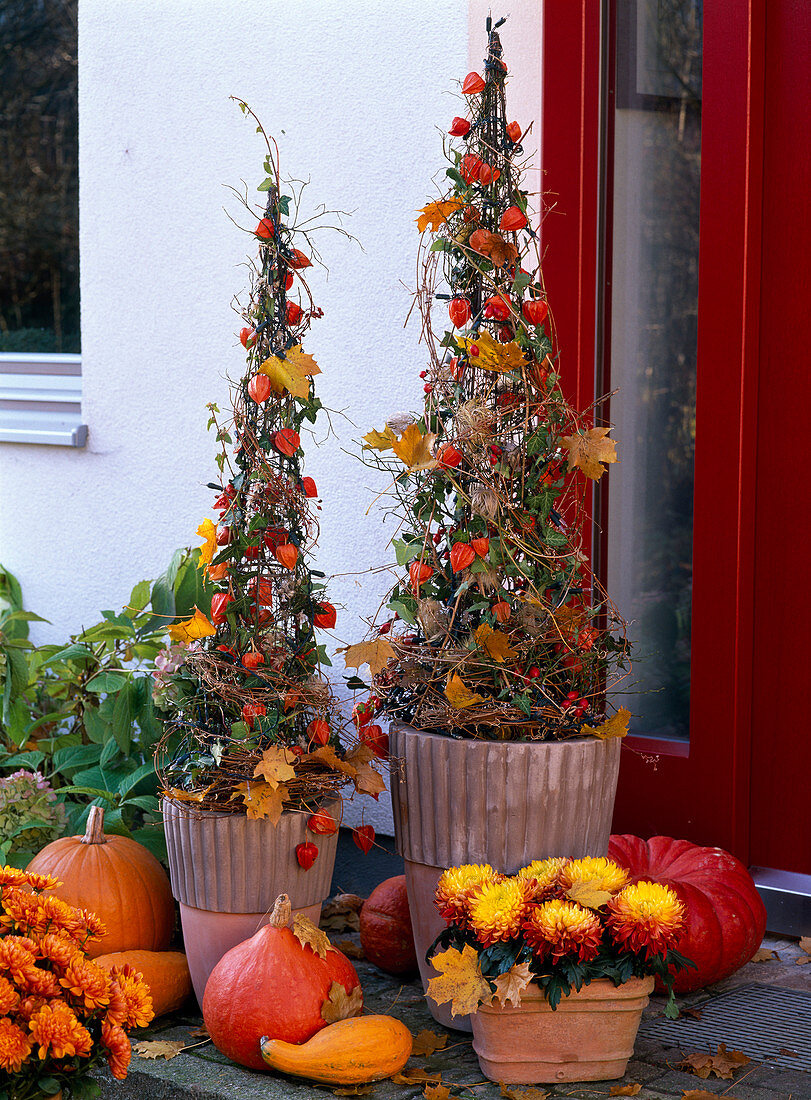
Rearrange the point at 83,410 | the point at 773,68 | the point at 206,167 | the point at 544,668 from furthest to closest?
the point at 83,410
the point at 206,167
the point at 773,68
the point at 544,668

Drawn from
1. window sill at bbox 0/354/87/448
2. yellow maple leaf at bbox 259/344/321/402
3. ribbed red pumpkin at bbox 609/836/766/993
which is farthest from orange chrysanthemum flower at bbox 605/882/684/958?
window sill at bbox 0/354/87/448

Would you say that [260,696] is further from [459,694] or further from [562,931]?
[562,931]

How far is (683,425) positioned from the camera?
316 cm

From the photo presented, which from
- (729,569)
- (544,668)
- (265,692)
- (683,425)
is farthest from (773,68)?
(265,692)

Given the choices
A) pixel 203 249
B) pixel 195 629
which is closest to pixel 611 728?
pixel 195 629

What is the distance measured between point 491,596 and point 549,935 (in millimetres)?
660

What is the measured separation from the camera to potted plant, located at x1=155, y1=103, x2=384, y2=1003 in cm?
239

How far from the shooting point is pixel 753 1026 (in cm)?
247

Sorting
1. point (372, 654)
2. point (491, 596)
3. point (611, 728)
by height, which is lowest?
point (611, 728)

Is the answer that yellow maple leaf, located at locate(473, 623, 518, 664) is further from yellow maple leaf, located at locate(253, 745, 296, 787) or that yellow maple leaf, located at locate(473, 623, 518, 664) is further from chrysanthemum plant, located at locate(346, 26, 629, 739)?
yellow maple leaf, located at locate(253, 745, 296, 787)

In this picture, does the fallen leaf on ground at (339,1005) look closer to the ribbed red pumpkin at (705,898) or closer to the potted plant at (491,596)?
the potted plant at (491,596)

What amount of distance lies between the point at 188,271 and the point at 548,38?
1351 mm

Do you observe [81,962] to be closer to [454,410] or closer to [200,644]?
[200,644]

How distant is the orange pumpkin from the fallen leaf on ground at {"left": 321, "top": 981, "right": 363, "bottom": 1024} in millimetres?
432
